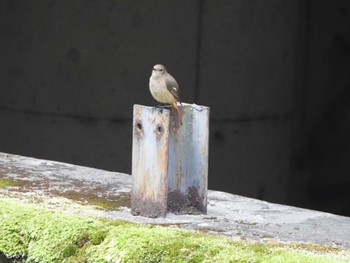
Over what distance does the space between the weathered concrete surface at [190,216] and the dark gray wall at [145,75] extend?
3124 mm

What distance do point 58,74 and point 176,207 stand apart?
4.44 metres

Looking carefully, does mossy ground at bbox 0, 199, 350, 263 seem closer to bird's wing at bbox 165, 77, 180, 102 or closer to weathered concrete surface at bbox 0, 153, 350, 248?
weathered concrete surface at bbox 0, 153, 350, 248

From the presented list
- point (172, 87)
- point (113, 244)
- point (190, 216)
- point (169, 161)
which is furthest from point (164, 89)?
point (113, 244)

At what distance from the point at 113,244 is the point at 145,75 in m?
5.03

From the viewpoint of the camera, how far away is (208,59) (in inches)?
386

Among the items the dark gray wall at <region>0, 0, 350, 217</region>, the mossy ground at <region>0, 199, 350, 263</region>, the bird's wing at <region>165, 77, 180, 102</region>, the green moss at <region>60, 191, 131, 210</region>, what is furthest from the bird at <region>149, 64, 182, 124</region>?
the dark gray wall at <region>0, 0, 350, 217</region>

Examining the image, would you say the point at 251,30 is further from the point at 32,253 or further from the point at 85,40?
the point at 32,253

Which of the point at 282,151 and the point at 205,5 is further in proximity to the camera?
the point at 282,151

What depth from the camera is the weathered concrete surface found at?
17.0ft

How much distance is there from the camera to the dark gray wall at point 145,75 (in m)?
9.60

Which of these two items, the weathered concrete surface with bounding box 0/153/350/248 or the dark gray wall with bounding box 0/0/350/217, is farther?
the dark gray wall with bounding box 0/0/350/217

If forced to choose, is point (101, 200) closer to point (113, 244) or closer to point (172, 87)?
point (172, 87)

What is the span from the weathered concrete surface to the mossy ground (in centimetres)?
32

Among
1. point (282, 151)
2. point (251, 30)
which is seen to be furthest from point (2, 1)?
point (282, 151)
